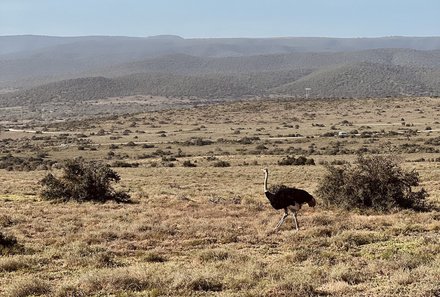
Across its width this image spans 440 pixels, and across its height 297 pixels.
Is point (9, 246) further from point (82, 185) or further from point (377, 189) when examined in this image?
point (377, 189)

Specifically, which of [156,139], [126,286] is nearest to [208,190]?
[126,286]

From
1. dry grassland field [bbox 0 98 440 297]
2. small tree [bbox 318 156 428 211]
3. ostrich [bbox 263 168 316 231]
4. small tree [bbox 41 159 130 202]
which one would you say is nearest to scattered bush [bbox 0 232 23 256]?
dry grassland field [bbox 0 98 440 297]

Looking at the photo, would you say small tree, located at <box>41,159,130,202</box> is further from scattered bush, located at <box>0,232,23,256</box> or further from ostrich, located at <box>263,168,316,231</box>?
ostrich, located at <box>263,168,316,231</box>

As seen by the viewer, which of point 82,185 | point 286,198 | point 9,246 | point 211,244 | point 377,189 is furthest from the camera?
point 82,185

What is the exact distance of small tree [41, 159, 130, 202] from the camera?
24797mm

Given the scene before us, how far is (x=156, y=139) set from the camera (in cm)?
8188

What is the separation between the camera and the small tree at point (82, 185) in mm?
24797

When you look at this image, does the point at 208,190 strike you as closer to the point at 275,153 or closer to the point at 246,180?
the point at 246,180

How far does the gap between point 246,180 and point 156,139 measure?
4693 centimetres

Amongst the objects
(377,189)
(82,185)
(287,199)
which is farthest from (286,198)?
(82,185)

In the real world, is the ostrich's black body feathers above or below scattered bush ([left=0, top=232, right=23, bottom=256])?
above

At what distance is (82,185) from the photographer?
24766mm

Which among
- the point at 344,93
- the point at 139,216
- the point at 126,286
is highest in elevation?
the point at 126,286

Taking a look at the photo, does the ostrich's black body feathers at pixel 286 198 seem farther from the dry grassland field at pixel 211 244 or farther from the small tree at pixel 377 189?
the small tree at pixel 377 189
